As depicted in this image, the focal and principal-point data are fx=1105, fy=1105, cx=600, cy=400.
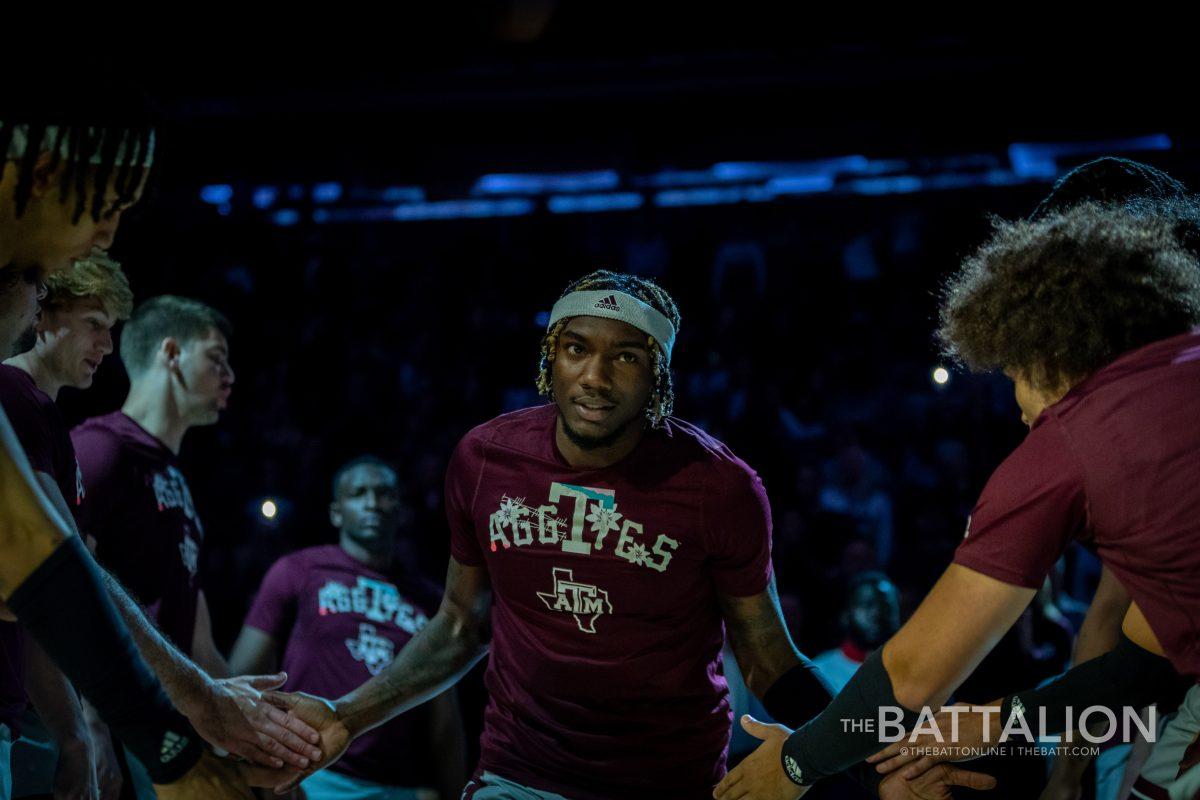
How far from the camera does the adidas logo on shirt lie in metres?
1.98

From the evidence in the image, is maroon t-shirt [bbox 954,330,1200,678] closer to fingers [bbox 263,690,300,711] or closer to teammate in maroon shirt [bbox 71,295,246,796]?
fingers [bbox 263,690,300,711]

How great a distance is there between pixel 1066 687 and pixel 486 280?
7989mm

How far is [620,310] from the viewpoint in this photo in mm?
3316

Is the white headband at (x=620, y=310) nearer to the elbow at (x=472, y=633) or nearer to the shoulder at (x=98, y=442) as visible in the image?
the elbow at (x=472, y=633)

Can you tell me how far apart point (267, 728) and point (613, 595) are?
105 cm

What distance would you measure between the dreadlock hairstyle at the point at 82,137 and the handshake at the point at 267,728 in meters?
1.30

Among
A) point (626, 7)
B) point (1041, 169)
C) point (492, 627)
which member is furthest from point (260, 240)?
point (492, 627)

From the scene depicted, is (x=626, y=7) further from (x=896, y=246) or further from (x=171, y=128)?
(x=171, y=128)

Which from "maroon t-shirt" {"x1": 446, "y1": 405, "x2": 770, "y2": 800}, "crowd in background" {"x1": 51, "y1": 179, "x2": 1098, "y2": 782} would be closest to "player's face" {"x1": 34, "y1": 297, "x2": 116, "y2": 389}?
"maroon t-shirt" {"x1": 446, "y1": 405, "x2": 770, "y2": 800}

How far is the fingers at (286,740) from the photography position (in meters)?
3.12

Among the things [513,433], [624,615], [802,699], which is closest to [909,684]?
[802,699]

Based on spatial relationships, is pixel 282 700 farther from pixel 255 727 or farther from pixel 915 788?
pixel 915 788

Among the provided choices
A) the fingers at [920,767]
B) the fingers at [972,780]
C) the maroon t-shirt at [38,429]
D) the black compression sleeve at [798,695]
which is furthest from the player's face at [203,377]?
the fingers at [972,780]

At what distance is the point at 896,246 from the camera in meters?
9.88
